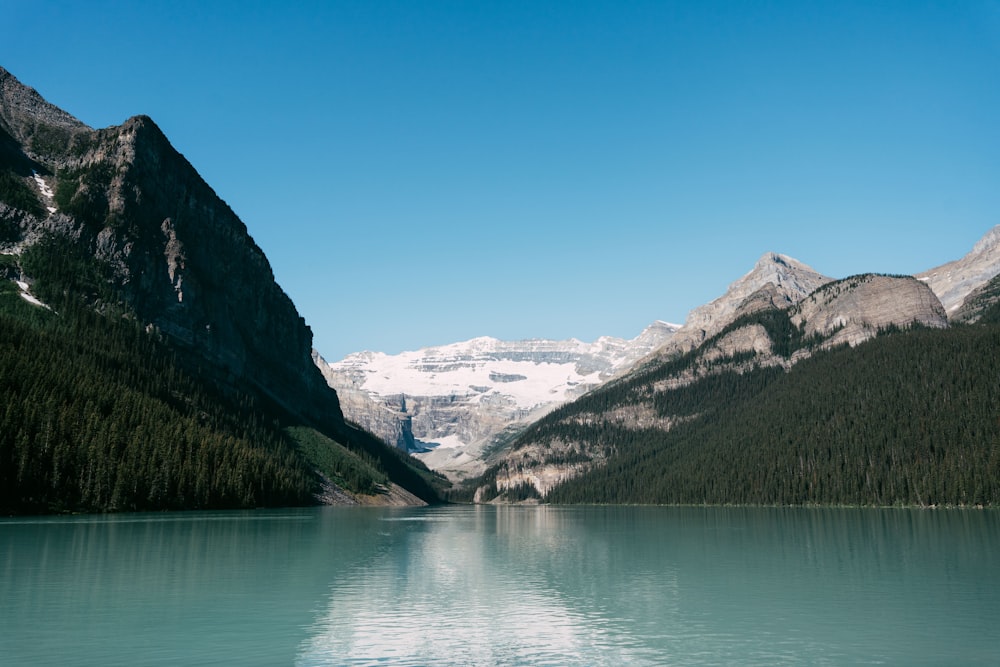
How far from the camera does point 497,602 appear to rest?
47.1 m

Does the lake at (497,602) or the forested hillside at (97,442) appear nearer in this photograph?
the lake at (497,602)

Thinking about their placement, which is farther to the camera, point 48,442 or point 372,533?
point 48,442

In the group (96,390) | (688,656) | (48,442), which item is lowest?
(688,656)

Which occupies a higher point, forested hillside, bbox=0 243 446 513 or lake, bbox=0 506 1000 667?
forested hillside, bbox=0 243 446 513

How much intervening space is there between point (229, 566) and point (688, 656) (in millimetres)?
42877

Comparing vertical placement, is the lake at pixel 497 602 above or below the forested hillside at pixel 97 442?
below

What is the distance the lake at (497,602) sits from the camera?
32.9m

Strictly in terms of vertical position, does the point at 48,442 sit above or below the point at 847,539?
above

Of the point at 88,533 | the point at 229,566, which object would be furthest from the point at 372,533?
the point at 229,566

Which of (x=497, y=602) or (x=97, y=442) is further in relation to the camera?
(x=97, y=442)

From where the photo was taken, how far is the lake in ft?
108

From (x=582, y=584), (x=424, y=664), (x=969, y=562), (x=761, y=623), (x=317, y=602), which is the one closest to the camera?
(x=424, y=664)

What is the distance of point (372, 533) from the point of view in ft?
362

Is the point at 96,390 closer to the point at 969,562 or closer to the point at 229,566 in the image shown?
the point at 229,566
